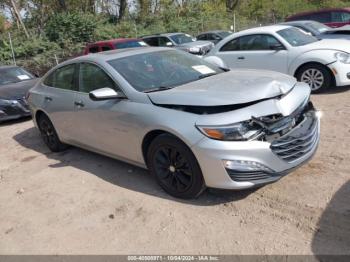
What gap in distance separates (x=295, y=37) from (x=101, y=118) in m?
5.24

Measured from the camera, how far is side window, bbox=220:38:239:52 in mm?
8734

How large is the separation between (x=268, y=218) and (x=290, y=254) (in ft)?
1.80

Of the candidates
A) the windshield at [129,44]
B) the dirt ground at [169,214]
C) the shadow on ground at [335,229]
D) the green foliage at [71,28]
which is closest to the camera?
the shadow on ground at [335,229]

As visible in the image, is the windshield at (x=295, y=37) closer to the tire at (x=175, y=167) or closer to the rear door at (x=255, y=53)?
the rear door at (x=255, y=53)

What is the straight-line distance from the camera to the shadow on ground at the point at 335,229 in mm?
3014

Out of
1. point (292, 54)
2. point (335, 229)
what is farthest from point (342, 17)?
point (335, 229)

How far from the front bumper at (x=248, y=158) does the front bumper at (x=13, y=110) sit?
6329 mm

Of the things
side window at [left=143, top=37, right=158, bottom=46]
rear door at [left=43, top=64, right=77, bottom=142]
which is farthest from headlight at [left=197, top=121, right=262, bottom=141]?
side window at [left=143, top=37, right=158, bottom=46]

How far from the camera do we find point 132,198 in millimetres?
4305

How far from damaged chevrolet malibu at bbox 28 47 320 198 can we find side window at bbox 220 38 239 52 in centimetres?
376

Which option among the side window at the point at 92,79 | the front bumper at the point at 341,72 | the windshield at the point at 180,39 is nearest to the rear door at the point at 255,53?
the front bumper at the point at 341,72

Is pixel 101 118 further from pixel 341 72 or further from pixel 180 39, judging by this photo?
pixel 180 39

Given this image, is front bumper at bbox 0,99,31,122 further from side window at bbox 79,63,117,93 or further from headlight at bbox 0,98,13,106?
side window at bbox 79,63,117,93

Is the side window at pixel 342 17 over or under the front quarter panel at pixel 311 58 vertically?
over
